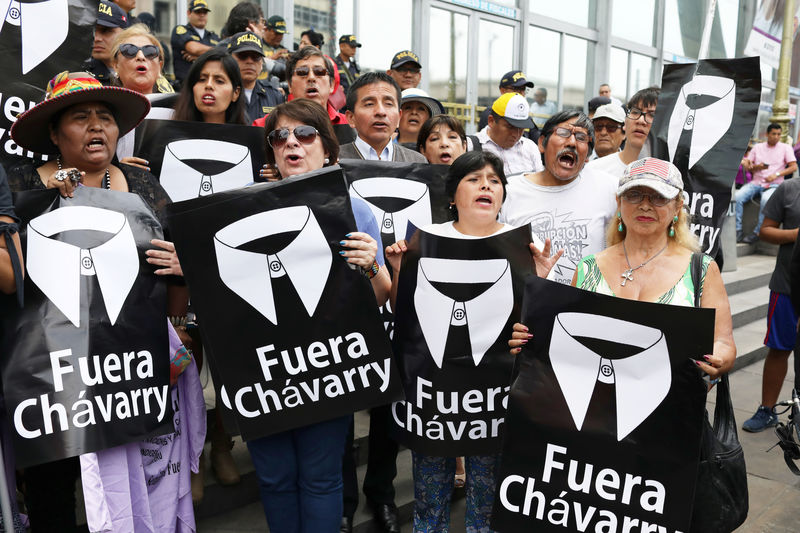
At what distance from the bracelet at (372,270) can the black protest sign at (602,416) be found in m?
0.58

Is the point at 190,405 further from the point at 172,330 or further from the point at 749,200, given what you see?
the point at 749,200

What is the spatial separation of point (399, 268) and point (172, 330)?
0.92m

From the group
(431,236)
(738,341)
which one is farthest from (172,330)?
(738,341)

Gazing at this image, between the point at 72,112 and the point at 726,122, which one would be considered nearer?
the point at 72,112

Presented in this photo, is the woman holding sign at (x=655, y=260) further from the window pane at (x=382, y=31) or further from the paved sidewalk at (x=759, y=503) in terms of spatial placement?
the window pane at (x=382, y=31)

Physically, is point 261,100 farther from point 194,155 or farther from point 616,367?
point 616,367

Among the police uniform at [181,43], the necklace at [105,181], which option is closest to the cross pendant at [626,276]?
the necklace at [105,181]

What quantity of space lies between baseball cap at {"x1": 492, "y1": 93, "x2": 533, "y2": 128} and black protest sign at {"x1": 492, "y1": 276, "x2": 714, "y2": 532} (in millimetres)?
2456

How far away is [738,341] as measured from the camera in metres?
7.20

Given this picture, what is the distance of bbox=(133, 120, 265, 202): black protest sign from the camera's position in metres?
3.19

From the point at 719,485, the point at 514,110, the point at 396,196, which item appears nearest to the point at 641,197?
the point at 719,485

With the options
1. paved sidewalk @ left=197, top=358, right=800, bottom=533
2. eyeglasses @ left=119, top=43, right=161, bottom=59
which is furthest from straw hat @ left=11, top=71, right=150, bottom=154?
paved sidewalk @ left=197, top=358, right=800, bottom=533

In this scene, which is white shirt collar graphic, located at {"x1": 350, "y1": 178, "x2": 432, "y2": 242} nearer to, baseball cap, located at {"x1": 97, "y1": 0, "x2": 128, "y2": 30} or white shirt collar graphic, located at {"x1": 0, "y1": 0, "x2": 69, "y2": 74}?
white shirt collar graphic, located at {"x1": 0, "y1": 0, "x2": 69, "y2": 74}

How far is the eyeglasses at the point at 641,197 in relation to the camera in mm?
2520
